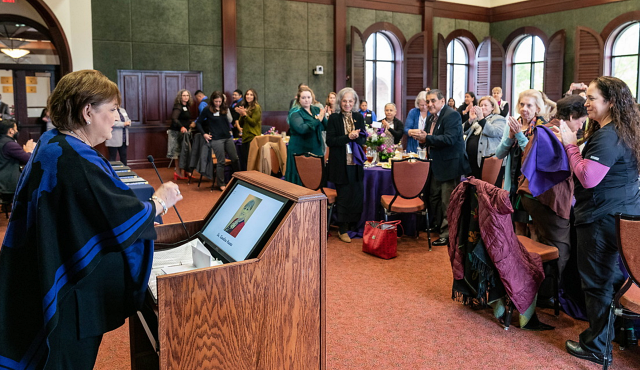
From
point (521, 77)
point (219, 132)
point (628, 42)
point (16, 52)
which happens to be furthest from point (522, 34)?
point (16, 52)

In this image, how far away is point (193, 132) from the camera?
9.38 meters

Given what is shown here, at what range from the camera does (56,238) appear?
1.50 m

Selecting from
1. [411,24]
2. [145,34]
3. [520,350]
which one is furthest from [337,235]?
[411,24]

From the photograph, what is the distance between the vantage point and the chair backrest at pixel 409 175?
202 inches

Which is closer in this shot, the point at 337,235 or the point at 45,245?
the point at 45,245

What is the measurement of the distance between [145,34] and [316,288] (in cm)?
964

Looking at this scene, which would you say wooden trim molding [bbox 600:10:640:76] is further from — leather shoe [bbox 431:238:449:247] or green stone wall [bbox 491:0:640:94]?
leather shoe [bbox 431:238:449:247]

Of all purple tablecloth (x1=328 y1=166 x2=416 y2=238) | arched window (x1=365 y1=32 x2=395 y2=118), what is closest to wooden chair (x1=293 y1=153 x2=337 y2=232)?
purple tablecloth (x1=328 y1=166 x2=416 y2=238)

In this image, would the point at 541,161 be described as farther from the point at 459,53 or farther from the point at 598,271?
the point at 459,53

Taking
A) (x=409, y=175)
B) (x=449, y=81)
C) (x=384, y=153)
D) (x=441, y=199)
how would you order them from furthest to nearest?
(x=449, y=81), (x=384, y=153), (x=441, y=199), (x=409, y=175)

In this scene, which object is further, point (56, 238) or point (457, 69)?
point (457, 69)

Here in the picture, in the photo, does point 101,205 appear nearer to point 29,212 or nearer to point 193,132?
point 29,212

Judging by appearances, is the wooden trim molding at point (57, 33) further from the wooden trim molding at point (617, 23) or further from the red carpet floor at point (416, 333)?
the wooden trim molding at point (617, 23)

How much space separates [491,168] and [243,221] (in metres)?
4.21
